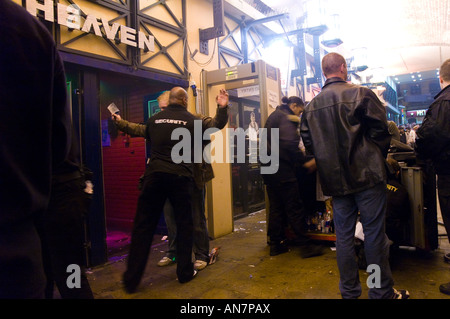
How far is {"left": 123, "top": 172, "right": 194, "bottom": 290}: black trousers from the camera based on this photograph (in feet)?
9.33

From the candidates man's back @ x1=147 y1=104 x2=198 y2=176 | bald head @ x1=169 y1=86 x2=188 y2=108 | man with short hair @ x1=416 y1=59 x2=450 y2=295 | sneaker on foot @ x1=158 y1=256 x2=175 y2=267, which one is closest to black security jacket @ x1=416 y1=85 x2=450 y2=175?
man with short hair @ x1=416 y1=59 x2=450 y2=295

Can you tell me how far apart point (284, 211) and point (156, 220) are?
6.44ft

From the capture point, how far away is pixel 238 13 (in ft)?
21.3

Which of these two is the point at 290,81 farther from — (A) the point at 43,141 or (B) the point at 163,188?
(A) the point at 43,141

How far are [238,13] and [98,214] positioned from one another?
16.1ft

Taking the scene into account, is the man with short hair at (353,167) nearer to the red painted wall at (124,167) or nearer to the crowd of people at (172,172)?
the crowd of people at (172,172)

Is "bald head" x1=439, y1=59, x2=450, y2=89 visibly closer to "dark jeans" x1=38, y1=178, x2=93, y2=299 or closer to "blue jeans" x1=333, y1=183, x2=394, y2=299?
"blue jeans" x1=333, y1=183, x2=394, y2=299

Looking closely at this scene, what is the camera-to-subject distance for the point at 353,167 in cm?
245

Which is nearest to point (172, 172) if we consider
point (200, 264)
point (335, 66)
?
point (200, 264)

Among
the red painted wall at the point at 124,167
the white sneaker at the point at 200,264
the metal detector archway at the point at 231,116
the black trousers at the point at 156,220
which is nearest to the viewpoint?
the black trousers at the point at 156,220

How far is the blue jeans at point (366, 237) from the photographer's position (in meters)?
2.39

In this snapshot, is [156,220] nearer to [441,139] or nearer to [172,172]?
[172,172]

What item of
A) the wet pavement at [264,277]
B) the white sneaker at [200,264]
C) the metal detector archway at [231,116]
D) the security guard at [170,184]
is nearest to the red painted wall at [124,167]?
the metal detector archway at [231,116]

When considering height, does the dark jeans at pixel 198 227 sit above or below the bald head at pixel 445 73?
below
